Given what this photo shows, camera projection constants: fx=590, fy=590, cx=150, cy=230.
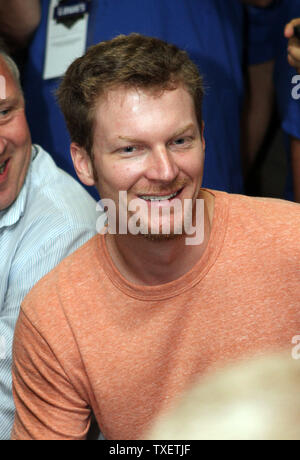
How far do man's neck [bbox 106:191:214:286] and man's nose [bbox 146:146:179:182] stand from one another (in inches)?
5.2

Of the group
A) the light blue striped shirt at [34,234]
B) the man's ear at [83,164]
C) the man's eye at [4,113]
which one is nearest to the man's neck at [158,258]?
the man's ear at [83,164]

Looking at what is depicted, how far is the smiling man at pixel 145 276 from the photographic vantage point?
37.4 inches

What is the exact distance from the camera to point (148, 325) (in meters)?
1.02

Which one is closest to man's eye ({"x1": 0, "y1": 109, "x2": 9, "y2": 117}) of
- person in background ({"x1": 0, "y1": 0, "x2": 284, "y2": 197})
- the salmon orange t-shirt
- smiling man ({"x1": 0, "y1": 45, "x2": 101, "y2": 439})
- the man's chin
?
smiling man ({"x1": 0, "y1": 45, "x2": 101, "y2": 439})

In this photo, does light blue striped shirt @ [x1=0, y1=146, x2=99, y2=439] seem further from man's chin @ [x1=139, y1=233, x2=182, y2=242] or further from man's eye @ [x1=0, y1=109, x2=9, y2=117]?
man's chin @ [x1=139, y1=233, x2=182, y2=242]

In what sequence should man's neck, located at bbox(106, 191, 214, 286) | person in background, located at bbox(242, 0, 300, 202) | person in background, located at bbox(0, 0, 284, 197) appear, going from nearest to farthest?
man's neck, located at bbox(106, 191, 214, 286), person in background, located at bbox(242, 0, 300, 202), person in background, located at bbox(0, 0, 284, 197)

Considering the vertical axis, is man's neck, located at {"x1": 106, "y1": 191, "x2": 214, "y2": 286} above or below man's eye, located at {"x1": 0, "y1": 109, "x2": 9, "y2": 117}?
below

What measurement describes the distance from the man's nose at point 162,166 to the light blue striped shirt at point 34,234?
0.42m

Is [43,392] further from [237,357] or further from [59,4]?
[59,4]

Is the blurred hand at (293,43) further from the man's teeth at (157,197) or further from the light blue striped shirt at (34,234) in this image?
the light blue striped shirt at (34,234)

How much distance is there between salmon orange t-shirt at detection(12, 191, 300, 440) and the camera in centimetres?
100

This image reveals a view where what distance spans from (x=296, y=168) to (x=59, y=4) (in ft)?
2.77

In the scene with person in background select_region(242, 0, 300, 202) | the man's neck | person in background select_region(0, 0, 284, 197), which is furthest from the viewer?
person in background select_region(0, 0, 284, 197)

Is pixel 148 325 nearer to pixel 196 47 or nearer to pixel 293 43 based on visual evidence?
pixel 293 43
